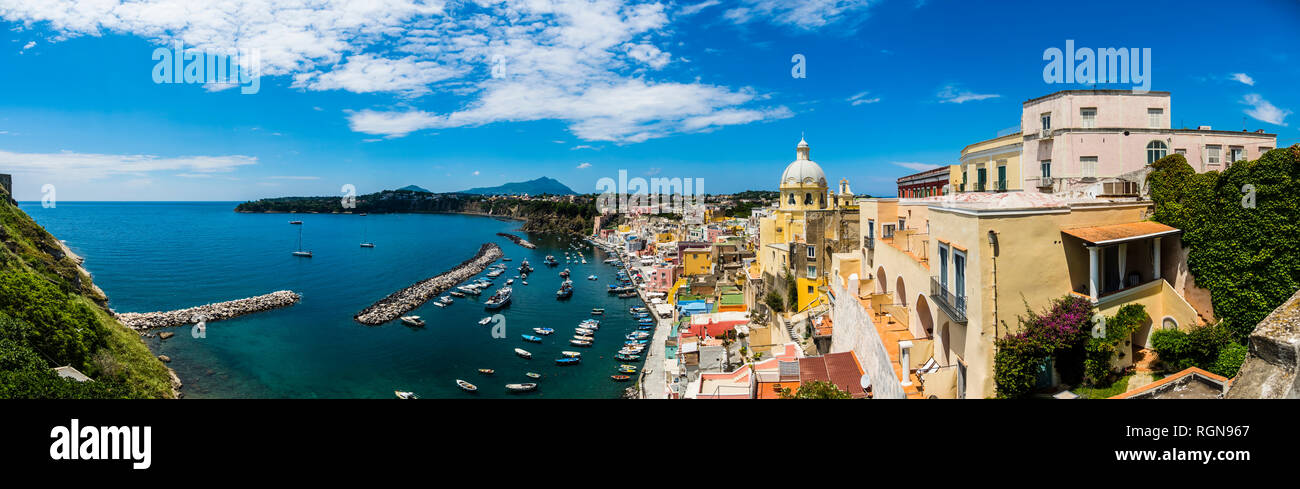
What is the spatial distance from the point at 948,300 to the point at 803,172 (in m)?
15.8

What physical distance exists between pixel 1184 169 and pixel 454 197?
163913mm

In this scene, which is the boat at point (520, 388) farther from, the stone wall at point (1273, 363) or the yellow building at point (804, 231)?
the stone wall at point (1273, 363)

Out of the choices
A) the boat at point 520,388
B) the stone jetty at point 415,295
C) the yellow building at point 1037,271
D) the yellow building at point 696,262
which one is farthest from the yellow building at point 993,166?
the stone jetty at point 415,295

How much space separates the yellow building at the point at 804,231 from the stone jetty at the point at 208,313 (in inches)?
1091

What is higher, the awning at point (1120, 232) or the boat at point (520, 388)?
the awning at point (1120, 232)

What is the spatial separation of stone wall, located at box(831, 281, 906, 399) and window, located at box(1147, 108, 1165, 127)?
5925 mm

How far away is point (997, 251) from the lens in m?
6.46

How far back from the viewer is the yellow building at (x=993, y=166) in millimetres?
11617

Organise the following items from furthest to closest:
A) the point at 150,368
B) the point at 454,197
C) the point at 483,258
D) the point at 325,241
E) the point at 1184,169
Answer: the point at 454,197 < the point at 325,241 < the point at 483,258 < the point at 150,368 < the point at 1184,169

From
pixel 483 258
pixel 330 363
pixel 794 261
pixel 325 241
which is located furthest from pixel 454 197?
pixel 794 261

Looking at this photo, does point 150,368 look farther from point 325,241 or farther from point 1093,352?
point 325,241

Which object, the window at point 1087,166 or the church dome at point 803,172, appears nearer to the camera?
the window at point 1087,166

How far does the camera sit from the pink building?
9.91 m
